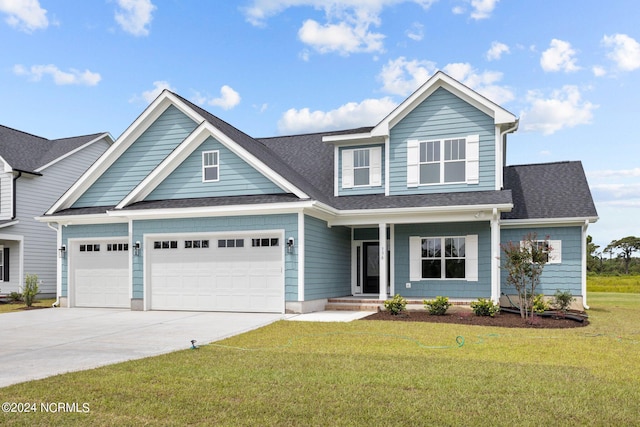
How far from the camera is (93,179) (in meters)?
19.6

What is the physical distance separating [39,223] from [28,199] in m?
1.21

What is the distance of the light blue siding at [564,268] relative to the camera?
1769 cm

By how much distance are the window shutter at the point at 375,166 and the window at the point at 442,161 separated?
1439 millimetres

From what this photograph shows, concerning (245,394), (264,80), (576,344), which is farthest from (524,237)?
(245,394)

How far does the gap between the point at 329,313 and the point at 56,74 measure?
512 inches

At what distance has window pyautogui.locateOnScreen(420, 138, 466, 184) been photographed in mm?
17703

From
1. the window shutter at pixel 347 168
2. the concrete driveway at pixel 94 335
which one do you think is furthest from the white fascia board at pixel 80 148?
the window shutter at pixel 347 168

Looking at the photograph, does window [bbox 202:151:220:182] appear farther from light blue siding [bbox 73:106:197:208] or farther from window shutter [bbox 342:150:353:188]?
window shutter [bbox 342:150:353:188]

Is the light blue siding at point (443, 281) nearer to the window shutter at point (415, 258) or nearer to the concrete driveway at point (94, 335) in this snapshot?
the window shutter at point (415, 258)

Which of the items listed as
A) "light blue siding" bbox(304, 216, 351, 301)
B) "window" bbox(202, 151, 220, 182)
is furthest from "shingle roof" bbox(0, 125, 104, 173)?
"light blue siding" bbox(304, 216, 351, 301)

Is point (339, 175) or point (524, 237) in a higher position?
point (339, 175)

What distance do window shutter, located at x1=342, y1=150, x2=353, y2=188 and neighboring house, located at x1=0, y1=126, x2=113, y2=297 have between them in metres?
14.3

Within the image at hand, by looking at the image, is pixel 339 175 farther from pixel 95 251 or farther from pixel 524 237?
pixel 95 251

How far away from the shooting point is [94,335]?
1180 centimetres
